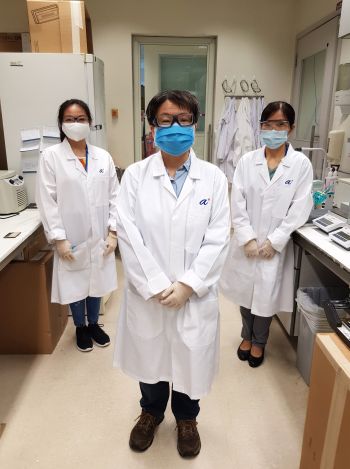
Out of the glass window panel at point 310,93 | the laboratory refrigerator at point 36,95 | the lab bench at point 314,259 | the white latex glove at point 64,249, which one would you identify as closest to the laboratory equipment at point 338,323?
the lab bench at point 314,259

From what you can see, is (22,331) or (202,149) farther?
(202,149)

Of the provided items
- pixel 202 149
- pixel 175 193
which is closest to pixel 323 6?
pixel 202 149

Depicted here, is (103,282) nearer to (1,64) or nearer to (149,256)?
(149,256)

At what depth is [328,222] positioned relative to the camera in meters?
2.05

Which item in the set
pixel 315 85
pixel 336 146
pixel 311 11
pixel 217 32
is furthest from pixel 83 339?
pixel 311 11

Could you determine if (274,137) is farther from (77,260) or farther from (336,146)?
(77,260)

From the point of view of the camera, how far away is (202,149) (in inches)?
174

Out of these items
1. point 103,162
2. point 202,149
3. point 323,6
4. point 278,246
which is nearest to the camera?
point 278,246

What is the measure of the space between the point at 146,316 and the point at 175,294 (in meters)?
0.17

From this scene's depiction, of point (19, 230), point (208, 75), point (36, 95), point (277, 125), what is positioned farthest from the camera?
point (208, 75)

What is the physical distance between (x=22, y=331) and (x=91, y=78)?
1.65 meters

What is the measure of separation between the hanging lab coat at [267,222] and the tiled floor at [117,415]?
1.39 ft

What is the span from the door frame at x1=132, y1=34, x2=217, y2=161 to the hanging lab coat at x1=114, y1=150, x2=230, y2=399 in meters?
3.05

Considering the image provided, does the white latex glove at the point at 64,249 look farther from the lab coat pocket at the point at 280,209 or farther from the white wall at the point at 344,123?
the white wall at the point at 344,123
